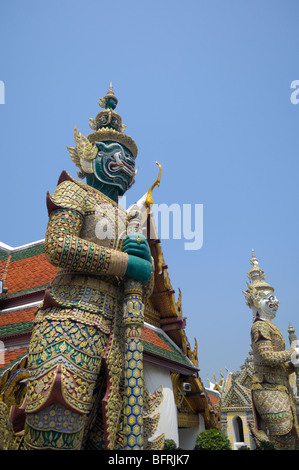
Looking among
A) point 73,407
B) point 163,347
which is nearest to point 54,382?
point 73,407

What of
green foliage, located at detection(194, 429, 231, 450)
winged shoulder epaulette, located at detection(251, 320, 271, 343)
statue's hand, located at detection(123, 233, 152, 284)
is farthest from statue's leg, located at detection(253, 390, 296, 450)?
statue's hand, located at detection(123, 233, 152, 284)

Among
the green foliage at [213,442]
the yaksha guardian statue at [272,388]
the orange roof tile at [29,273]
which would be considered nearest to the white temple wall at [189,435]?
the yaksha guardian statue at [272,388]

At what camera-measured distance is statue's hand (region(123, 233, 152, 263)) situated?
12.7 feet

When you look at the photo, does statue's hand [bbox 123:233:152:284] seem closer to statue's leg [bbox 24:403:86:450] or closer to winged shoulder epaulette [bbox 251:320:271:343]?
statue's leg [bbox 24:403:86:450]

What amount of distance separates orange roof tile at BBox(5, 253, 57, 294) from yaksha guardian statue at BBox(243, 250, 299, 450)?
464 centimetres

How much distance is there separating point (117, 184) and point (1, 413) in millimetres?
Answer: 2749

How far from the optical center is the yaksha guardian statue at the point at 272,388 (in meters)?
7.19

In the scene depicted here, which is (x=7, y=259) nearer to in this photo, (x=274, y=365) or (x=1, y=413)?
(x=1, y=413)

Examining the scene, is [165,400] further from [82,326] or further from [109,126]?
[109,126]

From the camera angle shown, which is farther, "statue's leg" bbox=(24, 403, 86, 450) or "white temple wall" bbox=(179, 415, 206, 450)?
"white temple wall" bbox=(179, 415, 206, 450)

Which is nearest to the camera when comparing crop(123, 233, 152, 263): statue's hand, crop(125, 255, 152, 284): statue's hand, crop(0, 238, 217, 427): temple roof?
crop(125, 255, 152, 284): statue's hand

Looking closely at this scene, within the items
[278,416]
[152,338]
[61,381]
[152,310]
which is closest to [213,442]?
[152,338]

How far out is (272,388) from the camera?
298 inches
